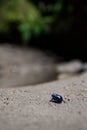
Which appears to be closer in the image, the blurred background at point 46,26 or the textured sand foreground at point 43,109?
the textured sand foreground at point 43,109

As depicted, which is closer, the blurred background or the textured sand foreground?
the textured sand foreground

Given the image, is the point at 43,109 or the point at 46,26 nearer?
the point at 43,109

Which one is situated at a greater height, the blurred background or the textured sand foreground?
the blurred background

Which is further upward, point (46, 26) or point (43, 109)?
point (46, 26)

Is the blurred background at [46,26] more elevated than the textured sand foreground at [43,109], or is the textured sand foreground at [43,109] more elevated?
the blurred background at [46,26]
